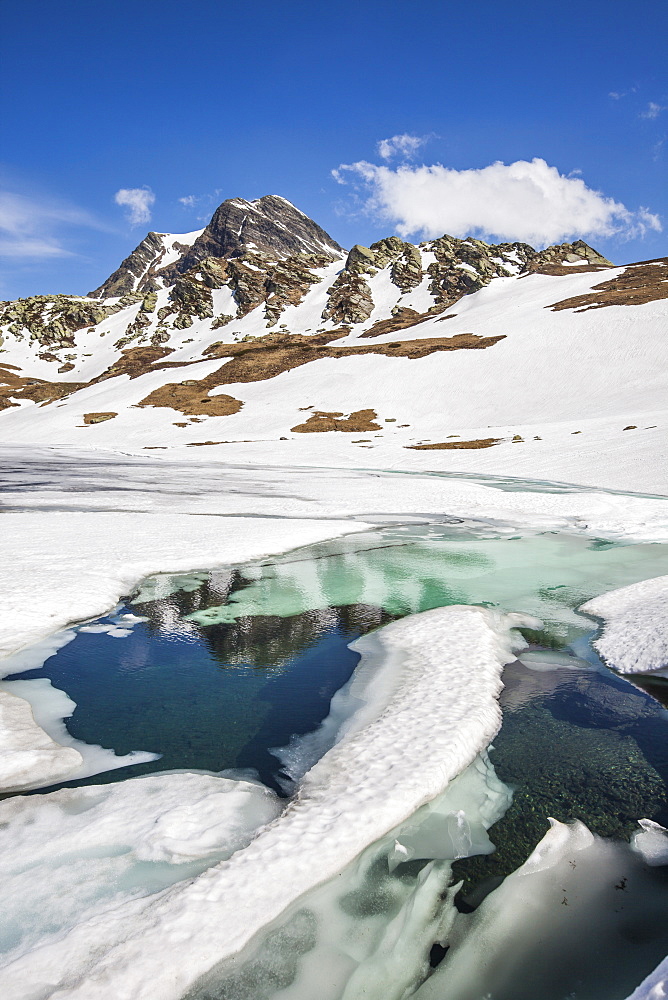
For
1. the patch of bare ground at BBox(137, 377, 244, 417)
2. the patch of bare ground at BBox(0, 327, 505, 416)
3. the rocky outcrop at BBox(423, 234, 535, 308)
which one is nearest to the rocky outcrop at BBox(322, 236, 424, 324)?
the rocky outcrop at BBox(423, 234, 535, 308)

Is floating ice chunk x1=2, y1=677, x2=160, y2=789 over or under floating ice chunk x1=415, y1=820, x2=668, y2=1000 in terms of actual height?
over

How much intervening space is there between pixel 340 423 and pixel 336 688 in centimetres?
4239

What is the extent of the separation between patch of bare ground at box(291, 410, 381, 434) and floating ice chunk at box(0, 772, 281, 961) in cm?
4220

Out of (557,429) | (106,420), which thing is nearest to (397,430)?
(557,429)

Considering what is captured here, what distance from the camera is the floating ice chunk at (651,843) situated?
336 centimetres

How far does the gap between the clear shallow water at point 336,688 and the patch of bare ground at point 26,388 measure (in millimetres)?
73854

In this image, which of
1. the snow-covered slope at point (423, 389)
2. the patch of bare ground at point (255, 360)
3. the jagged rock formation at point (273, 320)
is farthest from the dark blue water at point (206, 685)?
the patch of bare ground at point (255, 360)

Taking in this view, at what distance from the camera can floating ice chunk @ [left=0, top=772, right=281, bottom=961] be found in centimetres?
295

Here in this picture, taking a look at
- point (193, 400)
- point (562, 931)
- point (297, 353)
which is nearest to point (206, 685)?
point (562, 931)

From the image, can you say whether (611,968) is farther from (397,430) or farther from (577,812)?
(397,430)

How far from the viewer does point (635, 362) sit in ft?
159

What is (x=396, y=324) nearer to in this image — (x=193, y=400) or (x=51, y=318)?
(x=193, y=400)

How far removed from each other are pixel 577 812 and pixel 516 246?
152 meters

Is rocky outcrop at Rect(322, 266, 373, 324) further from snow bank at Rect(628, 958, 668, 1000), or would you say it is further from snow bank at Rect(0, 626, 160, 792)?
snow bank at Rect(628, 958, 668, 1000)
